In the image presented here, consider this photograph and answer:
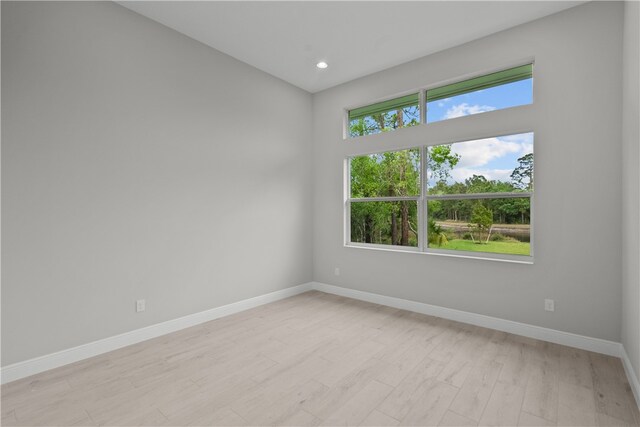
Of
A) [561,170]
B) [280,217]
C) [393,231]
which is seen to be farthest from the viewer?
[280,217]

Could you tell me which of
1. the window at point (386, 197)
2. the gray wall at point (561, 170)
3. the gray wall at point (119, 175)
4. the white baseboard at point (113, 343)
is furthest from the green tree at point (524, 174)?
the white baseboard at point (113, 343)

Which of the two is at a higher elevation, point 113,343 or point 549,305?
point 549,305

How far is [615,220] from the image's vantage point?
261 cm

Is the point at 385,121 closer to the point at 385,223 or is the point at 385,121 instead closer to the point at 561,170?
the point at 385,223

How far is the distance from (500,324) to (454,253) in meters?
0.86

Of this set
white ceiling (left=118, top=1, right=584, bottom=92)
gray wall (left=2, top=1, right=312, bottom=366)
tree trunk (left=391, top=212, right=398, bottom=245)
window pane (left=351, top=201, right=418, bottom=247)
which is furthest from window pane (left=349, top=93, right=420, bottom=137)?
gray wall (left=2, top=1, right=312, bottom=366)

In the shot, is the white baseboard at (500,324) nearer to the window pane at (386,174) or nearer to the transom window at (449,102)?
Answer: the window pane at (386,174)

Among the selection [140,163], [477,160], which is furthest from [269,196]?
[477,160]

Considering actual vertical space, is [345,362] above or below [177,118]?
below

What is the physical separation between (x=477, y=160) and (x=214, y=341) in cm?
342

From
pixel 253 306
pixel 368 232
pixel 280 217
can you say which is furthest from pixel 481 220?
pixel 253 306

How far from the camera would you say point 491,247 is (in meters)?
3.33

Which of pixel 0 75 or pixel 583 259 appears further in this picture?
pixel 583 259

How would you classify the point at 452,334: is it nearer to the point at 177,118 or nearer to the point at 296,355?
the point at 296,355
